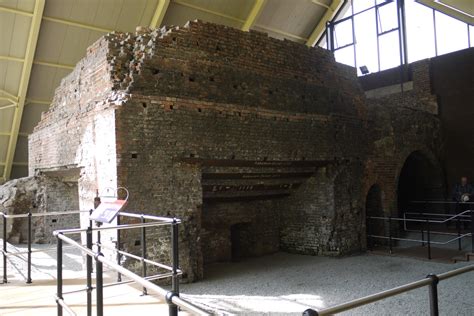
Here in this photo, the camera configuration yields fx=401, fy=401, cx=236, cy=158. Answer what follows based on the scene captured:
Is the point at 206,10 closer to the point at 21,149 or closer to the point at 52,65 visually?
the point at 52,65

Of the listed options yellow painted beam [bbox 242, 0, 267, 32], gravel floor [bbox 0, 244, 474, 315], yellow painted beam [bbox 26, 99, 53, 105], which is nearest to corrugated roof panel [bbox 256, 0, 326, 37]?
yellow painted beam [bbox 242, 0, 267, 32]

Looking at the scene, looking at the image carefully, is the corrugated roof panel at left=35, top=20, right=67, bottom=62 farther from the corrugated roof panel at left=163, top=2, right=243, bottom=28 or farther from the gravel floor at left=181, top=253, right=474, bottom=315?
the gravel floor at left=181, top=253, right=474, bottom=315

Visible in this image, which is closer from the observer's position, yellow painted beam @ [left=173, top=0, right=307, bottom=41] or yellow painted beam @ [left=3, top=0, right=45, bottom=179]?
yellow painted beam @ [left=3, top=0, right=45, bottom=179]

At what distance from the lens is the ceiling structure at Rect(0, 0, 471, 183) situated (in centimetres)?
1462

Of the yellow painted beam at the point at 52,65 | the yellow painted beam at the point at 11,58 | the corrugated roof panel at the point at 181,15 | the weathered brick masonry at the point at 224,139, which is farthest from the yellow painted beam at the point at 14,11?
the weathered brick masonry at the point at 224,139

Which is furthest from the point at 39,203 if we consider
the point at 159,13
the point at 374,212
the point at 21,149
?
the point at 374,212

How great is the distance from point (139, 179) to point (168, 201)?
77 cm

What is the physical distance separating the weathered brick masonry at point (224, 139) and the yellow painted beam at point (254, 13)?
7.68m

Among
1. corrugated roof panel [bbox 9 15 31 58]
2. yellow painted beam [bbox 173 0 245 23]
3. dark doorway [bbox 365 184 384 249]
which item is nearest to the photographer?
dark doorway [bbox 365 184 384 249]

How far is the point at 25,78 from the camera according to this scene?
1562 centimetres

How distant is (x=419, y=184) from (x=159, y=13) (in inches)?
481

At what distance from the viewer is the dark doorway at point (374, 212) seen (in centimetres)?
1232

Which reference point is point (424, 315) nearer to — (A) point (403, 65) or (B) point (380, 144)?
(B) point (380, 144)

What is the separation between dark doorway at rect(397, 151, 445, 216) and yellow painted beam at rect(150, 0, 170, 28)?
11.1 meters
